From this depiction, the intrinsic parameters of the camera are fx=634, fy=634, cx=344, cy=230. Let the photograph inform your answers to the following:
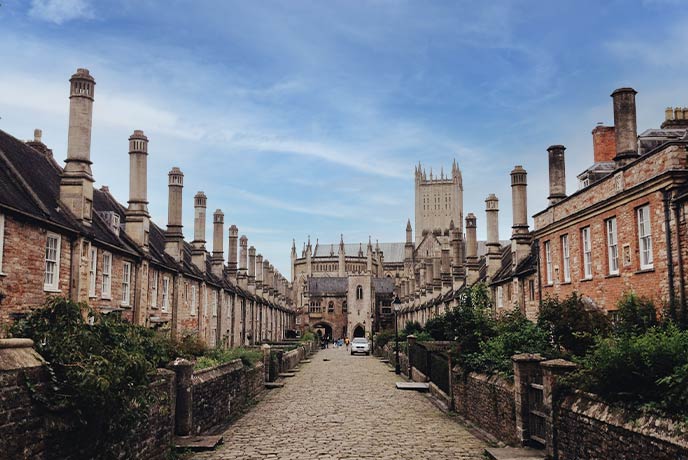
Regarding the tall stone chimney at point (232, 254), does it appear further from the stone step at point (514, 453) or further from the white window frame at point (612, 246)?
the stone step at point (514, 453)

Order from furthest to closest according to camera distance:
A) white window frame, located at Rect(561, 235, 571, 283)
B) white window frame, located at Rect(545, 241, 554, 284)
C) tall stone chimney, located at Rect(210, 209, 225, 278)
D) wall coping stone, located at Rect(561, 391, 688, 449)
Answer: tall stone chimney, located at Rect(210, 209, 225, 278), white window frame, located at Rect(545, 241, 554, 284), white window frame, located at Rect(561, 235, 571, 283), wall coping stone, located at Rect(561, 391, 688, 449)

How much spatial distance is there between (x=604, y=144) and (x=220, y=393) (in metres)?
20.9

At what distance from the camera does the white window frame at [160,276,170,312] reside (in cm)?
2966

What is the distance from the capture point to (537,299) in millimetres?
26391

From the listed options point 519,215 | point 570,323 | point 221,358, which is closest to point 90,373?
point 221,358

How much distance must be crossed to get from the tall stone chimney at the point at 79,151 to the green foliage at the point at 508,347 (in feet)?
44.1

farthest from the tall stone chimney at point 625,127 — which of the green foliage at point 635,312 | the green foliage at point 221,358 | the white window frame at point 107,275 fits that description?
the white window frame at point 107,275

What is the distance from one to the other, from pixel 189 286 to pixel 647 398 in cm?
2838

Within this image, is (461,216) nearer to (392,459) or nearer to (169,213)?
(169,213)

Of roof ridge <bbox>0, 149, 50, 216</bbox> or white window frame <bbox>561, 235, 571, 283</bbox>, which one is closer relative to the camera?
roof ridge <bbox>0, 149, 50, 216</bbox>

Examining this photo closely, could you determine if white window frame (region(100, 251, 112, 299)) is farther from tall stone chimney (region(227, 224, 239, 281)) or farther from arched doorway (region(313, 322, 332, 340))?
arched doorway (region(313, 322, 332, 340))

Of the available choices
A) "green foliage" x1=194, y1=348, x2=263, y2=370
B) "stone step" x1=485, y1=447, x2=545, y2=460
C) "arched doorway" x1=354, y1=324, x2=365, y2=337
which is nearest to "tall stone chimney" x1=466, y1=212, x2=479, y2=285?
"green foliage" x1=194, y1=348, x2=263, y2=370

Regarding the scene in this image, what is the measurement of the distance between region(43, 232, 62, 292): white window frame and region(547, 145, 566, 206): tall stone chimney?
60.8ft

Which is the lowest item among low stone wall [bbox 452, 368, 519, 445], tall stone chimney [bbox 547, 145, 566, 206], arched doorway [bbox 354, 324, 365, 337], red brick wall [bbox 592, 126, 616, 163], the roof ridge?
arched doorway [bbox 354, 324, 365, 337]
